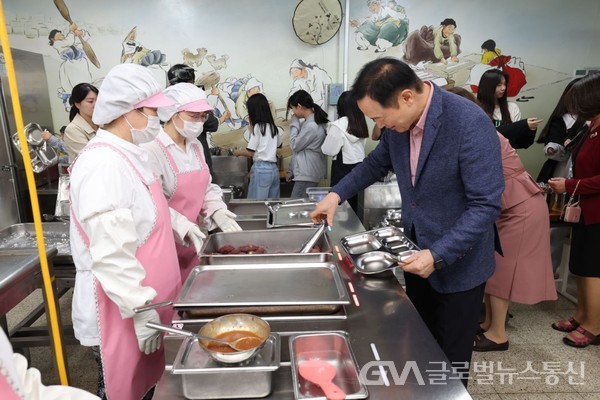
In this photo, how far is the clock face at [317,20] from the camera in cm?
426

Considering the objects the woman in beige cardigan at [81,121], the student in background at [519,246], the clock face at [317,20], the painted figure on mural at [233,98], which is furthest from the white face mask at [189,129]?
the clock face at [317,20]

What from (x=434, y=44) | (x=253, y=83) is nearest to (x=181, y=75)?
(x=253, y=83)

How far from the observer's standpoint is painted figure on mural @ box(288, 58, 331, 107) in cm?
446

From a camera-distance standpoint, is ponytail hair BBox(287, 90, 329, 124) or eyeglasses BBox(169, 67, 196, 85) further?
ponytail hair BBox(287, 90, 329, 124)

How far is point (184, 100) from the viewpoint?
1954 millimetres

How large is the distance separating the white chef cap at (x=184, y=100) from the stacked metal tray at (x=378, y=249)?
0.93 m

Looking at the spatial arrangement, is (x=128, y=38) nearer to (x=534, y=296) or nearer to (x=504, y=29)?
(x=504, y=29)

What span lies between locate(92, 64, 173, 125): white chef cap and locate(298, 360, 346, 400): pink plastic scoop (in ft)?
3.37

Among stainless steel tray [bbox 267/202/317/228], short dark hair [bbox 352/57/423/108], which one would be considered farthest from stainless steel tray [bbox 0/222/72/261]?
short dark hair [bbox 352/57/423/108]

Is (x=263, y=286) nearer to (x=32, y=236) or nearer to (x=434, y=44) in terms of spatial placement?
(x=32, y=236)

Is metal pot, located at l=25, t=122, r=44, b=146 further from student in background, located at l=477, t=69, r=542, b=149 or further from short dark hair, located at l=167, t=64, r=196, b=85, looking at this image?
student in background, located at l=477, t=69, r=542, b=149

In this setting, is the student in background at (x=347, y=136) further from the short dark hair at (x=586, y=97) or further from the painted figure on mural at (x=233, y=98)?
the short dark hair at (x=586, y=97)

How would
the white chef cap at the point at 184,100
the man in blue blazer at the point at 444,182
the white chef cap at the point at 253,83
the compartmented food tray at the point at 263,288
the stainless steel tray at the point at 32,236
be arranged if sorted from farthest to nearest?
the white chef cap at the point at 253,83
the stainless steel tray at the point at 32,236
the white chef cap at the point at 184,100
the man in blue blazer at the point at 444,182
the compartmented food tray at the point at 263,288

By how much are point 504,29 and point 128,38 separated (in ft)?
12.9
